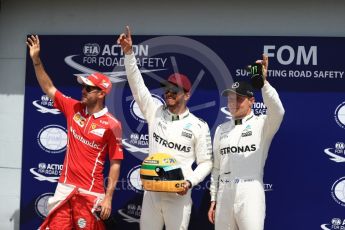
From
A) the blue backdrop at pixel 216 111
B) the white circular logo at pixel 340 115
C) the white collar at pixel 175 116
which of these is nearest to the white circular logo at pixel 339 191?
the blue backdrop at pixel 216 111

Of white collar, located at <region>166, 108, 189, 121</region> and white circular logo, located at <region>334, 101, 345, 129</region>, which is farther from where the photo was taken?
white circular logo, located at <region>334, 101, 345, 129</region>

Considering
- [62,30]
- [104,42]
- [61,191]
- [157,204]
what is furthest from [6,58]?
[157,204]

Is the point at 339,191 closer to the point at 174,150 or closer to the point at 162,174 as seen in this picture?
the point at 174,150

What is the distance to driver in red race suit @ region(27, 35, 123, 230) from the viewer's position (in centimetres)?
389

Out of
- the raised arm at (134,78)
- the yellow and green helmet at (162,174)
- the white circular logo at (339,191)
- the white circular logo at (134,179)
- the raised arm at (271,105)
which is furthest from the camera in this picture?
the white circular logo at (134,179)

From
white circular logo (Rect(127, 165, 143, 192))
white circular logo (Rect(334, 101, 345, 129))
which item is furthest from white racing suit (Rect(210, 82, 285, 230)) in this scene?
white circular logo (Rect(127, 165, 143, 192))

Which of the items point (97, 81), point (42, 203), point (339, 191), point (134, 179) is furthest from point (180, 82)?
point (42, 203)

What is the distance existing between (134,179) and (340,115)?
1.84m

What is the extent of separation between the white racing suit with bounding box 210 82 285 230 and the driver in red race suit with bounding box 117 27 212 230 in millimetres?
161

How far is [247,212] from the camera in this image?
362 centimetres

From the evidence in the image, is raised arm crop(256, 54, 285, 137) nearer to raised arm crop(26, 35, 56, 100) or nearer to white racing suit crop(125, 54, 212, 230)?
white racing suit crop(125, 54, 212, 230)

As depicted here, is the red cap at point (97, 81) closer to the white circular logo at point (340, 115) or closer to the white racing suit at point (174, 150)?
the white racing suit at point (174, 150)

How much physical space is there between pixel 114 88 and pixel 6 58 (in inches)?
42.5

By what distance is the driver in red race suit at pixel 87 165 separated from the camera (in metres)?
3.89
